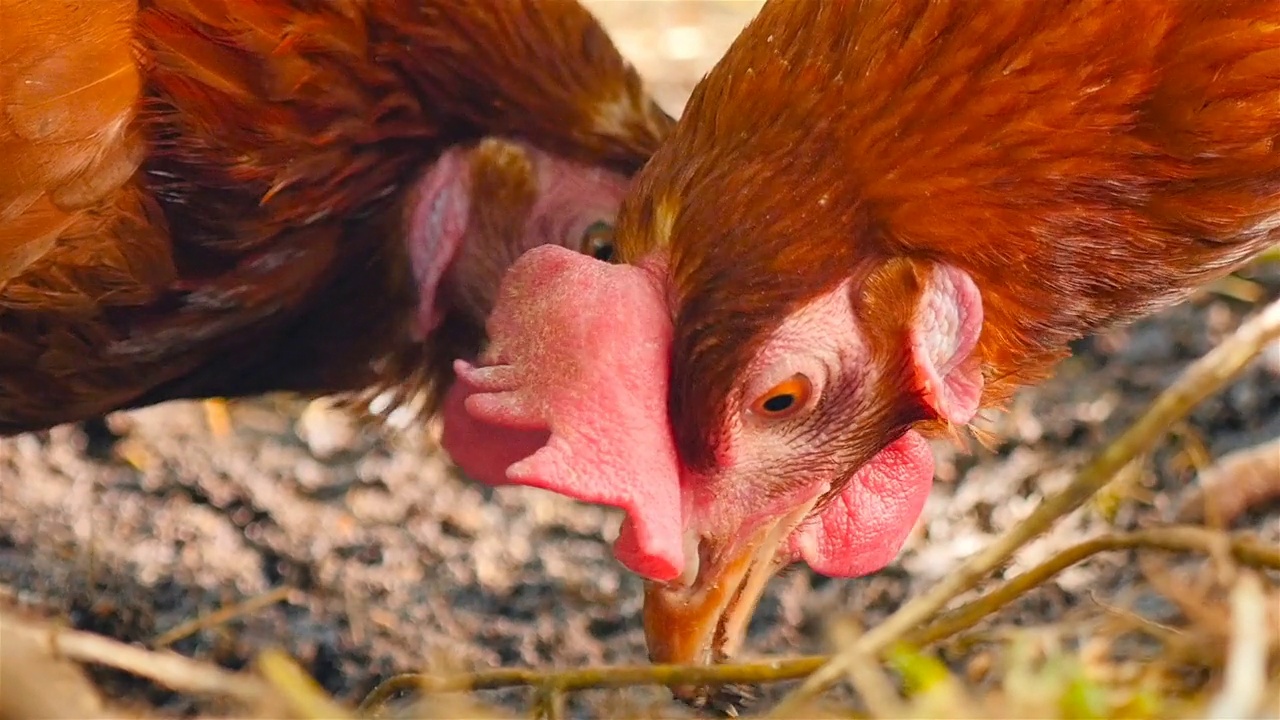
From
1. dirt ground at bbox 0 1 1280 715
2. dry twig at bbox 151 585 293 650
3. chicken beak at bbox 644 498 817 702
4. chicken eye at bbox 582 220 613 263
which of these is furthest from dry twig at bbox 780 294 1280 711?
dry twig at bbox 151 585 293 650

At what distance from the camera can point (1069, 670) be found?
0.76 meters

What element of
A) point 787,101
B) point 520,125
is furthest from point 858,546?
point 520,125

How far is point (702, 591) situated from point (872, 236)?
0.36m

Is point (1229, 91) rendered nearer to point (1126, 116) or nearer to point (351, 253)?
point (1126, 116)

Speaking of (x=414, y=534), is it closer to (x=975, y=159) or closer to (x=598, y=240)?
(x=598, y=240)

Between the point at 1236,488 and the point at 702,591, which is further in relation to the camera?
the point at 1236,488

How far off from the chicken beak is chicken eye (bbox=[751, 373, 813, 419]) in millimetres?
117

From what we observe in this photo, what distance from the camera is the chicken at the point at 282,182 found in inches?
40.3

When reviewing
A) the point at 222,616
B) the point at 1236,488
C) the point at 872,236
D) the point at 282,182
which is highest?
the point at 872,236

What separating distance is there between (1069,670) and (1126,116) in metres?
0.44

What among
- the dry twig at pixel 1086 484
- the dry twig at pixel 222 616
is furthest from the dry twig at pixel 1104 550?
the dry twig at pixel 222 616

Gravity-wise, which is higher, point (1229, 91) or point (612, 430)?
point (1229, 91)

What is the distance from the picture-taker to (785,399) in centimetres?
98

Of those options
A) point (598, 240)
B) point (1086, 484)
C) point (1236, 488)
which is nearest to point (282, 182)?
point (598, 240)
